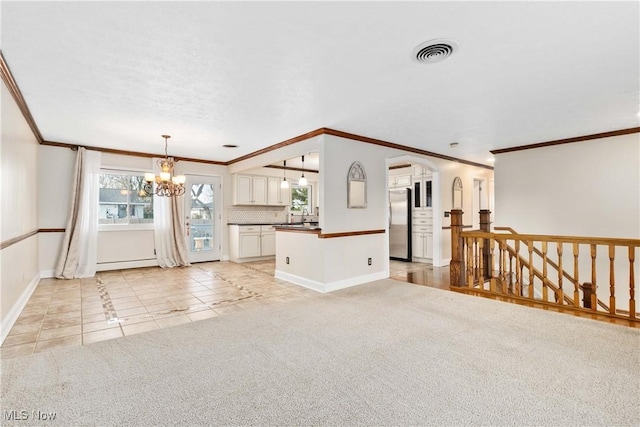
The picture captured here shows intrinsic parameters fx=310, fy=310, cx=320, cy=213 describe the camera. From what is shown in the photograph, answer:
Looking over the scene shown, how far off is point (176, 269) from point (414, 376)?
5.38 m

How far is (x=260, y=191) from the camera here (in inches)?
299

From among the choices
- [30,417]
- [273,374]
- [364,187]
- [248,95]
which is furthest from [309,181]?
[30,417]

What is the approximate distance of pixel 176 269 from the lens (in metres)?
6.20

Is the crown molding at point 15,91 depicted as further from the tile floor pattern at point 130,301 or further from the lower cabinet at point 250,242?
the lower cabinet at point 250,242

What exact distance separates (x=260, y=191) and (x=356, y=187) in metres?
3.34

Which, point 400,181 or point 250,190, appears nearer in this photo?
point 250,190

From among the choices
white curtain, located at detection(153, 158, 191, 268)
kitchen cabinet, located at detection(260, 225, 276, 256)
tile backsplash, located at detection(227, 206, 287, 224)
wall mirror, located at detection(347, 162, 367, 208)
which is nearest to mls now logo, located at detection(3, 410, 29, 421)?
wall mirror, located at detection(347, 162, 367, 208)

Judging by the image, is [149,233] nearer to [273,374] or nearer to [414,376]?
[273,374]

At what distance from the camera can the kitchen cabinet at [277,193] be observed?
7.73 metres

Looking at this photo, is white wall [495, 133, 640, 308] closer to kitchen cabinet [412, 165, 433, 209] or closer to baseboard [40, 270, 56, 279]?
kitchen cabinet [412, 165, 433, 209]

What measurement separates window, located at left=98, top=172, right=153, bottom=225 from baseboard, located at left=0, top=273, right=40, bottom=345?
1.73 m

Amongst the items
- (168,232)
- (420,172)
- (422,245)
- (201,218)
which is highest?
(420,172)

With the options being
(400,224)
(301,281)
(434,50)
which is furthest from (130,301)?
(400,224)

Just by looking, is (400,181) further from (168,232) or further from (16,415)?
(16,415)
